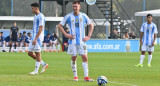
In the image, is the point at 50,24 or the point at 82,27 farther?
the point at 50,24

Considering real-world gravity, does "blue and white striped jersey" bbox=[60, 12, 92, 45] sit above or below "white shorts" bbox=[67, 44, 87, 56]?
above

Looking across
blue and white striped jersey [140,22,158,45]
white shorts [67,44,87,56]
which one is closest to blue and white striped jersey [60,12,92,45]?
white shorts [67,44,87,56]

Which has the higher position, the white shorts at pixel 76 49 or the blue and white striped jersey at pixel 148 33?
the blue and white striped jersey at pixel 148 33

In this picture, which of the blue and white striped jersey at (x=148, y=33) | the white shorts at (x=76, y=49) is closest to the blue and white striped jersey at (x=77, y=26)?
the white shorts at (x=76, y=49)

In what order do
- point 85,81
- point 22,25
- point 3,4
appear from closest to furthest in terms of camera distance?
1. point 85,81
2. point 22,25
3. point 3,4

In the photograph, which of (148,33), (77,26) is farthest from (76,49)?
(148,33)

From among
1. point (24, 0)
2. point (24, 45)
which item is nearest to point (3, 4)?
point (24, 0)

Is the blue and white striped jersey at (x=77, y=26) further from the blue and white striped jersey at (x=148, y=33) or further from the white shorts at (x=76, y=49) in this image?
the blue and white striped jersey at (x=148, y=33)

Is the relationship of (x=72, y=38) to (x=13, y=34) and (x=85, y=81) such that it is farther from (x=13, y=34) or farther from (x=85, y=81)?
(x=13, y=34)

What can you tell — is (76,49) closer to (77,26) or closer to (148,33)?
(77,26)

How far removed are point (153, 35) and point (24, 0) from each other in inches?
1841

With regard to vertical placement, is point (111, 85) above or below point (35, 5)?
below

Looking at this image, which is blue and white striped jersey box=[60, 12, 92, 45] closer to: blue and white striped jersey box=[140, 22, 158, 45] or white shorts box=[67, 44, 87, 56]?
white shorts box=[67, 44, 87, 56]

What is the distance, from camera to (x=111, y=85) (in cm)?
1309
